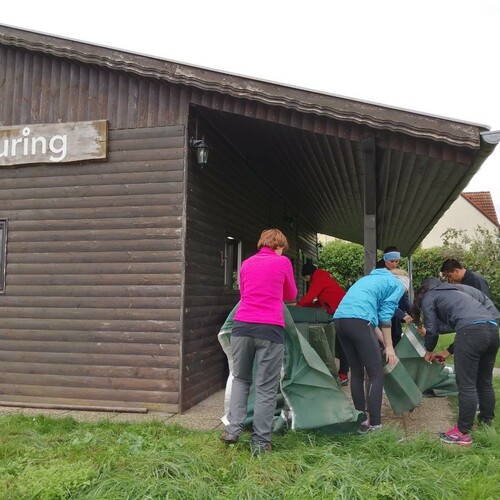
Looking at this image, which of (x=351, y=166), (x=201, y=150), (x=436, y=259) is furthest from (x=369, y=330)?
(x=436, y=259)

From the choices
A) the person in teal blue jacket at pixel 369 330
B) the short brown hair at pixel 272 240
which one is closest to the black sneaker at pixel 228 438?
the person in teal blue jacket at pixel 369 330

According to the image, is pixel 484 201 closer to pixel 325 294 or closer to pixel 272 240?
pixel 325 294

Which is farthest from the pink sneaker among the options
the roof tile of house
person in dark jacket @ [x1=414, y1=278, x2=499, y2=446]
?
the roof tile of house

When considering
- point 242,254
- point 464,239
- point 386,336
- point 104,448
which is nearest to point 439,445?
point 386,336

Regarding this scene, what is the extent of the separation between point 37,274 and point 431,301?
4.61 meters

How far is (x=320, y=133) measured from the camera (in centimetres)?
563

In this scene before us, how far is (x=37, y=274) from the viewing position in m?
6.63

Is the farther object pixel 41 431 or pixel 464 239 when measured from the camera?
pixel 464 239

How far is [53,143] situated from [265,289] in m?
→ 3.84

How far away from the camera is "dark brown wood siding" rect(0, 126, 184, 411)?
20.4 ft

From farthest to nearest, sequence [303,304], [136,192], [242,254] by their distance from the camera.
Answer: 1. [242,254]
2. [303,304]
3. [136,192]

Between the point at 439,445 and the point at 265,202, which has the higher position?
the point at 265,202

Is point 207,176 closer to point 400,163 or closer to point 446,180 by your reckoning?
point 400,163

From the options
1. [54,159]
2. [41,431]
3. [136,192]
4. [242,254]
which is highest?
[54,159]
